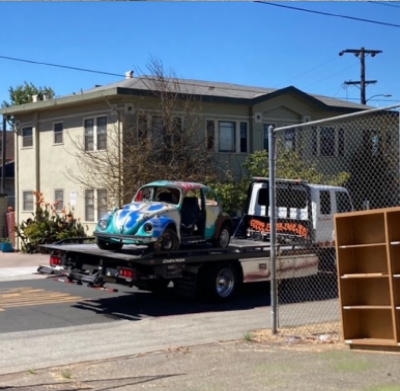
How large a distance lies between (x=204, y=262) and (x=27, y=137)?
18696 mm

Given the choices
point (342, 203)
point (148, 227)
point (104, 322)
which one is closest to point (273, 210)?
point (148, 227)

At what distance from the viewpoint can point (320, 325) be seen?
10.4 metres

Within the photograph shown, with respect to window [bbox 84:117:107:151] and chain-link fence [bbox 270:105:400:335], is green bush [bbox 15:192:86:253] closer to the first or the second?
window [bbox 84:117:107:151]

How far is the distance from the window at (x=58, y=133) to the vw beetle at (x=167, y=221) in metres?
14.2

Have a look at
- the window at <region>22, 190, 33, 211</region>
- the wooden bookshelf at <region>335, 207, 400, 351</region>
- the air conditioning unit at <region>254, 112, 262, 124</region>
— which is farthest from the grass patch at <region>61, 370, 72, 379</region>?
the window at <region>22, 190, 33, 211</region>

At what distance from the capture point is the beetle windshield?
539 inches

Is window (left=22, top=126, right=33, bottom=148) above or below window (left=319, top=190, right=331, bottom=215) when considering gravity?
above

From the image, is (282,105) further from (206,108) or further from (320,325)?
(320,325)

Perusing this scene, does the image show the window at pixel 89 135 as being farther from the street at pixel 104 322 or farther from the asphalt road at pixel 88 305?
the street at pixel 104 322

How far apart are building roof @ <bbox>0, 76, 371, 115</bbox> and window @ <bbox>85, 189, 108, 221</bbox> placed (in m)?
3.49

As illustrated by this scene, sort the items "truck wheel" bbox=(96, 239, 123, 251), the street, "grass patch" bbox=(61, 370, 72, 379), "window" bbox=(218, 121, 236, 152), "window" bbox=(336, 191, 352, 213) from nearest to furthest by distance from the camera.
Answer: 1. "grass patch" bbox=(61, 370, 72, 379)
2. the street
3. "truck wheel" bbox=(96, 239, 123, 251)
4. "window" bbox=(336, 191, 352, 213)
5. "window" bbox=(218, 121, 236, 152)

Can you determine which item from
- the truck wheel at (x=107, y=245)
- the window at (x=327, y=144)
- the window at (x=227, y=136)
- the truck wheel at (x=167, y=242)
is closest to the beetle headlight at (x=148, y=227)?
the truck wheel at (x=167, y=242)

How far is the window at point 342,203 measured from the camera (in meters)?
15.5

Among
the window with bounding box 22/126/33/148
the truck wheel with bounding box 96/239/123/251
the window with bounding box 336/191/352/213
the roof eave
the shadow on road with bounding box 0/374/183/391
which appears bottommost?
the shadow on road with bounding box 0/374/183/391
